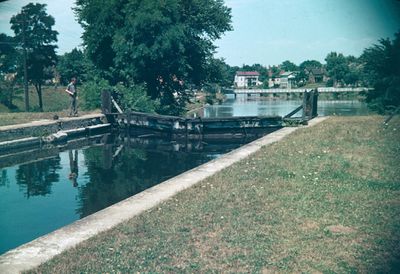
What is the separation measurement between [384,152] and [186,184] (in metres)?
5.94

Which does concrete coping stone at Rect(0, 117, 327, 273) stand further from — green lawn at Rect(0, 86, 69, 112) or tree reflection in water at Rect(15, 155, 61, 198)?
green lawn at Rect(0, 86, 69, 112)

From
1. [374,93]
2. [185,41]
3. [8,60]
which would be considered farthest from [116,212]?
[8,60]

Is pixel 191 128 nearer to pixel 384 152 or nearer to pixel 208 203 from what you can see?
pixel 384 152

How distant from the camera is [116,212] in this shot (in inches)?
247

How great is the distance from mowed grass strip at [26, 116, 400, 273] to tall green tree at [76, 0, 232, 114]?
19.4m

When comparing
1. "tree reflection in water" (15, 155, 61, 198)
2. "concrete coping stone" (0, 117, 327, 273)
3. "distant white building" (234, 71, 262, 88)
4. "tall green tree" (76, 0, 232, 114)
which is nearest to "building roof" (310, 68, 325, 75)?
"distant white building" (234, 71, 262, 88)

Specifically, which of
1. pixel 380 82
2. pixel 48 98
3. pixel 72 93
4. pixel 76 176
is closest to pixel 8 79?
pixel 48 98

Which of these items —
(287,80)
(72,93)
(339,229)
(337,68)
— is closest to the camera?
(339,229)

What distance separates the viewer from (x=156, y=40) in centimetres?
2545

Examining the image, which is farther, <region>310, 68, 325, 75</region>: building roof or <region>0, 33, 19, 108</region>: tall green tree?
A: <region>310, 68, 325, 75</region>: building roof

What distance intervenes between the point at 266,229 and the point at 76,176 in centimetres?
805

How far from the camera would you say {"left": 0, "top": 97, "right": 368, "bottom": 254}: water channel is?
744 centimetres

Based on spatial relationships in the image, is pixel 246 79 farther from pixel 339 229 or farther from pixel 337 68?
pixel 339 229

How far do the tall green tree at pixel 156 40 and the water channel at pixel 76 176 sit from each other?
9387 mm
